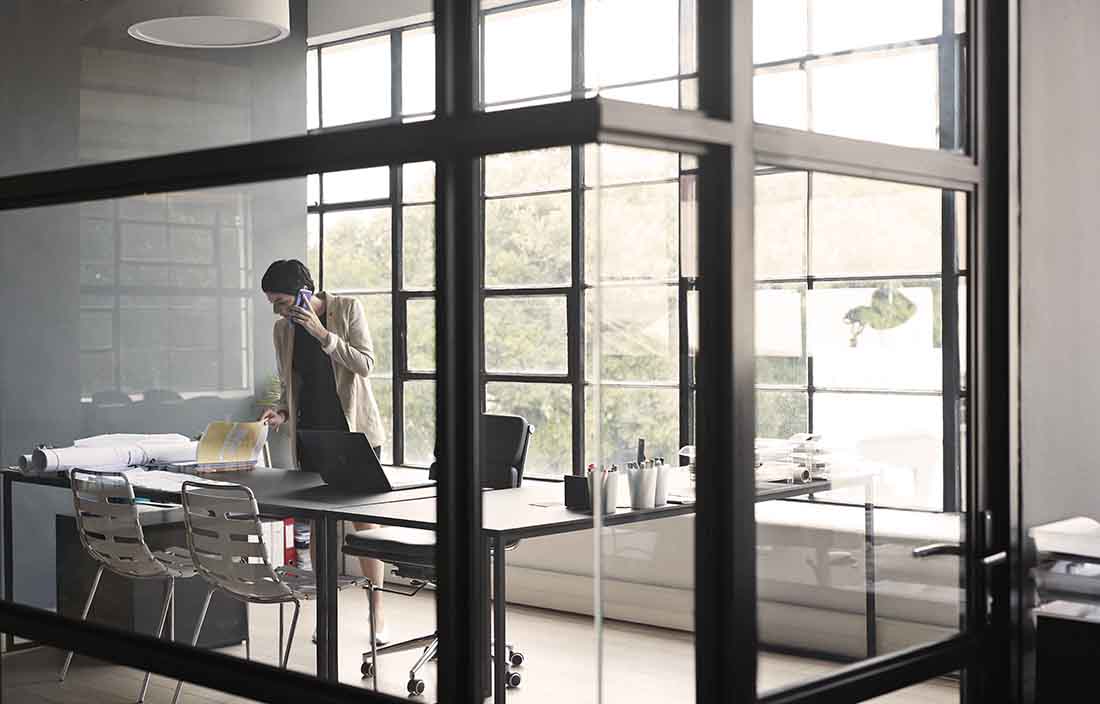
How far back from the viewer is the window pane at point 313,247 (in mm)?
2463

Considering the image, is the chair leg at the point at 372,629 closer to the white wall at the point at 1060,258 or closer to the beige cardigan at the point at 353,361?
the beige cardigan at the point at 353,361

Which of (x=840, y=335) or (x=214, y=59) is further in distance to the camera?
(x=214, y=59)

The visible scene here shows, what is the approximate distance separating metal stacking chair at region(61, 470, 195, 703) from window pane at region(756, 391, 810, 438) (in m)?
1.29

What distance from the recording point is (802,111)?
7.83 ft

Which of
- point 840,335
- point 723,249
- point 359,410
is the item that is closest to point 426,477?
point 359,410

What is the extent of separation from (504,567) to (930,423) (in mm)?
966

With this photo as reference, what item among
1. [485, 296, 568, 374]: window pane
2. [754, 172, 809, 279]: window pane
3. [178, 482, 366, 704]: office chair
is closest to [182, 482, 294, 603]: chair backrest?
[178, 482, 366, 704]: office chair

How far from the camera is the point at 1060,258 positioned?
2.94 metres

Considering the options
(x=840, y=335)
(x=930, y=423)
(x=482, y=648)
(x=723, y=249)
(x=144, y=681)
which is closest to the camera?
(x=723, y=249)

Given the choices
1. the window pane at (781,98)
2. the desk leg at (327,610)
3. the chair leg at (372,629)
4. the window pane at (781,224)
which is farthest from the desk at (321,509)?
the window pane at (781,98)

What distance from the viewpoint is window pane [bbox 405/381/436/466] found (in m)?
2.25

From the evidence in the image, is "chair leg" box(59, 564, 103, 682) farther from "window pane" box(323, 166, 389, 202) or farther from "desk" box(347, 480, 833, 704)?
"window pane" box(323, 166, 389, 202)

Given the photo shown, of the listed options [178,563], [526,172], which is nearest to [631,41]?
[526,172]

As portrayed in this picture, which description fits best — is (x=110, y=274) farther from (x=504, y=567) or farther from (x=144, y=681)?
(x=504, y=567)
